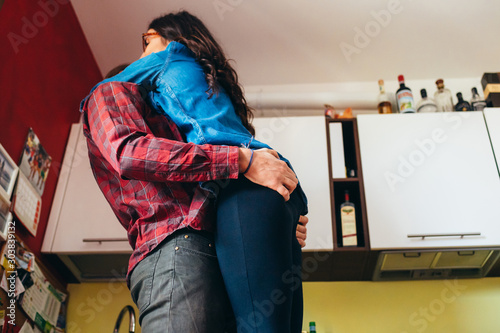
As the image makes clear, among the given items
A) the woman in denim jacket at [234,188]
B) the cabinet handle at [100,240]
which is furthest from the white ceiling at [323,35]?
the woman in denim jacket at [234,188]

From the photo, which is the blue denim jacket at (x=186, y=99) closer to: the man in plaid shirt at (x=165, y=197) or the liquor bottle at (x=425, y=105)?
the man in plaid shirt at (x=165, y=197)

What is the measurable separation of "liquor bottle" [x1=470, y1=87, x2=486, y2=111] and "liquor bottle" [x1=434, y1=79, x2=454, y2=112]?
0.33 ft

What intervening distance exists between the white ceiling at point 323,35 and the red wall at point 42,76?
0.18m

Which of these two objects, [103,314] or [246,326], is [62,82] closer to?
[103,314]

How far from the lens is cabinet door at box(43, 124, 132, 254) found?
79.2 inches

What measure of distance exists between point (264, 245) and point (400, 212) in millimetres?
1256

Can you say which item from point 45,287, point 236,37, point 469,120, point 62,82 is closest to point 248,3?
point 236,37

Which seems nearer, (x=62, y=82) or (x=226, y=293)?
(x=226, y=293)

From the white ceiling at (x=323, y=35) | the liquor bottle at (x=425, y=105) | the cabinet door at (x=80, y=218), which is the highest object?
the white ceiling at (x=323, y=35)

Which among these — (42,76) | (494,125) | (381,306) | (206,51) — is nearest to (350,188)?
(381,306)

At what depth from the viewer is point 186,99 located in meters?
1.04

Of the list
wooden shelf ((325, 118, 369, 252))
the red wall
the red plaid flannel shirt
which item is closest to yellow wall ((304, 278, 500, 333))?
wooden shelf ((325, 118, 369, 252))

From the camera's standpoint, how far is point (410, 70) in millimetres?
2650

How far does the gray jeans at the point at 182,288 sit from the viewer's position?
0.84m
